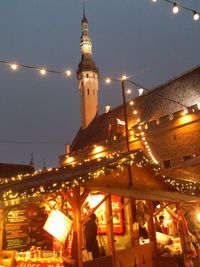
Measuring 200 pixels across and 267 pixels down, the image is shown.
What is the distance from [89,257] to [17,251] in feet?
9.57

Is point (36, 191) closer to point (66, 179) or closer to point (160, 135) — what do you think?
point (66, 179)

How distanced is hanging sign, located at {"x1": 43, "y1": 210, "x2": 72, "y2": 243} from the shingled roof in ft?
50.4

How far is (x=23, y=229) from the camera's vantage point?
32.6 feet

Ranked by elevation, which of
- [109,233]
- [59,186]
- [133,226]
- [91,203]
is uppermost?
[59,186]

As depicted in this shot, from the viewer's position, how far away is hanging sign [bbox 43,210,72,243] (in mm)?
7566

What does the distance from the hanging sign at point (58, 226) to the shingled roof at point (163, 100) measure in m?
15.4

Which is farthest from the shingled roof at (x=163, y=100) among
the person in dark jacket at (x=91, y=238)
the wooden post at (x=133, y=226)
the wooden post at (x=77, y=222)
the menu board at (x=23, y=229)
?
the wooden post at (x=77, y=222)

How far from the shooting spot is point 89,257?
308 inches

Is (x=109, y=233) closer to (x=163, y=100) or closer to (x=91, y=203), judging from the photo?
(x=91, y=203)

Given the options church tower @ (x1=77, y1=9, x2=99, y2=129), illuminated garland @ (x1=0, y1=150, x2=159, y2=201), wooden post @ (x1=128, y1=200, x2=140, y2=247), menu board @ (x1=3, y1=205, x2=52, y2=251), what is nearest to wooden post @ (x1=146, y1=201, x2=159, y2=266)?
wooden post @ (x1=128, y1=200, x2=140, y2=247)

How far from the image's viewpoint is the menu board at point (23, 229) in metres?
9.54

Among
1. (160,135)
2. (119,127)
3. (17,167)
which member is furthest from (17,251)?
(17,167)

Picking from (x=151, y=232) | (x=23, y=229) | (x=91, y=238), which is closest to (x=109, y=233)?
(x=91, y=238)

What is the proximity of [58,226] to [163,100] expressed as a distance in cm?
2152
